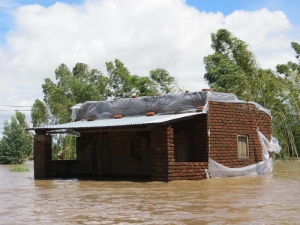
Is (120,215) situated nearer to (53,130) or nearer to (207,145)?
(207,145)

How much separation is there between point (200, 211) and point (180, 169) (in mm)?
6923

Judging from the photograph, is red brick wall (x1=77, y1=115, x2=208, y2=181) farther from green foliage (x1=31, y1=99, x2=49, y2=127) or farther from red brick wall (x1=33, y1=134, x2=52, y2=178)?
green foliage (x1=31, y1=99, x2=49, y2=127)

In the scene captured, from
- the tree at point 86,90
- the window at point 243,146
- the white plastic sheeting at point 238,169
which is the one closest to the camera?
the white plastic sheeting at point 238,169

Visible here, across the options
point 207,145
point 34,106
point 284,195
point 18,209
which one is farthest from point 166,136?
point 34,106

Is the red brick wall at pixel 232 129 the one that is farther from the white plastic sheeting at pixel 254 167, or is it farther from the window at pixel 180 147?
the window at pixel 180 147

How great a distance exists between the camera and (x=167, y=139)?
14805 millimetres

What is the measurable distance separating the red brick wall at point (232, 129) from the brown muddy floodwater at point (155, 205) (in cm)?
404

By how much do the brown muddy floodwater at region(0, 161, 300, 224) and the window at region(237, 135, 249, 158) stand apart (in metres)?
5.29

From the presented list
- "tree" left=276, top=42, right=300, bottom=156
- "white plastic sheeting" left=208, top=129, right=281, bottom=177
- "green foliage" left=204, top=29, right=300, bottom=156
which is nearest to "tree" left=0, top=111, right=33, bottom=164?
"green foliage" left=204, top=29, right=300, bottom=156

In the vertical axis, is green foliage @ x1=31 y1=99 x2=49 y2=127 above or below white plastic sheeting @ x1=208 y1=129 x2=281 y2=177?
above

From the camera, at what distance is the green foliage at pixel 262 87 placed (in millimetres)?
29250

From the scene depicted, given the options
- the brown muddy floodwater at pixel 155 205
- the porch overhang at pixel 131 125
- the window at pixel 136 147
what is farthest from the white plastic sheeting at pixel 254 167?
the brown muddy floodwater at pixel 155 205

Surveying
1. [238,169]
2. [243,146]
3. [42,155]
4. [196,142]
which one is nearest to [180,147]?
[196,142]

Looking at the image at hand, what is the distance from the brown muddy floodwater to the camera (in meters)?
7.45
